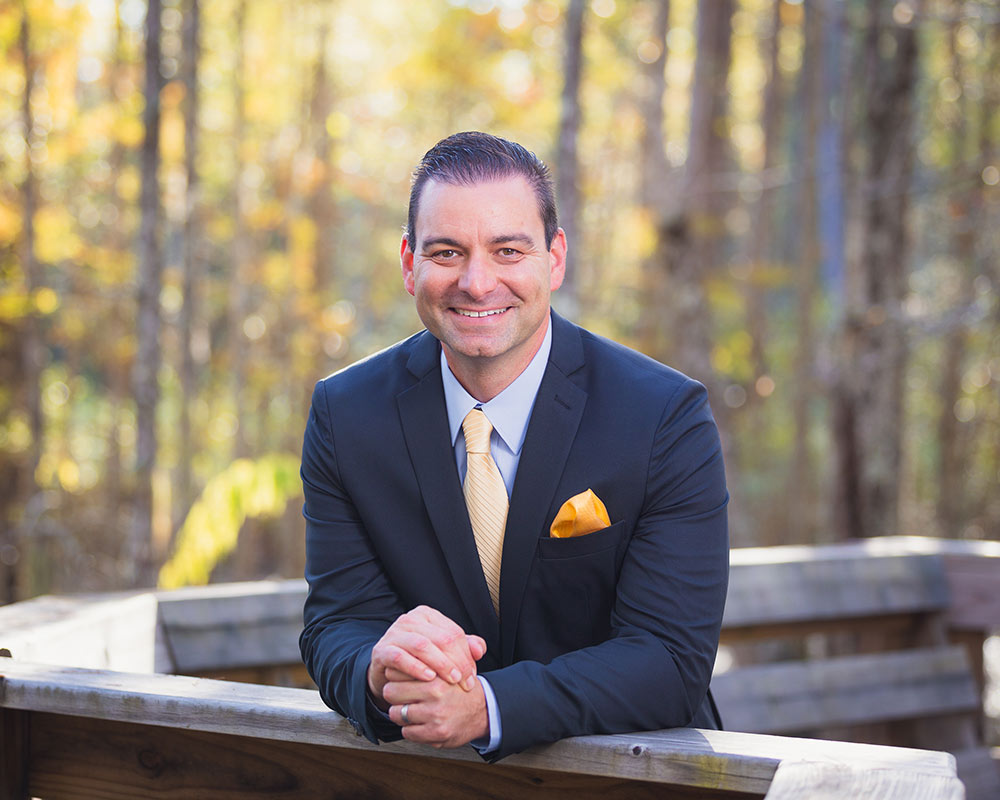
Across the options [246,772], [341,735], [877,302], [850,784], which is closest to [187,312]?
[877,302]

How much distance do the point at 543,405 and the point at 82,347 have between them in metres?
13.4

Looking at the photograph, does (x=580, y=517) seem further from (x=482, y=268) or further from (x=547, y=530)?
(x=482, y=268)

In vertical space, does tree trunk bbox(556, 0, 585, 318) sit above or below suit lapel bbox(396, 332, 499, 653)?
above

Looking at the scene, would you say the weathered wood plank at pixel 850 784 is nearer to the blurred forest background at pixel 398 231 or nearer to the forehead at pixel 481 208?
the forehead at pixel 481 208

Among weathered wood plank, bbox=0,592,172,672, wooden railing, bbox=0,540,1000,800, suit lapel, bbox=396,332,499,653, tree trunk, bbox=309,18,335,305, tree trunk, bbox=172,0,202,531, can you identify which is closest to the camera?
wooden railing, bbox=0,540,1000,800

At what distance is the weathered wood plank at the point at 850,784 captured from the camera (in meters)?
1.28

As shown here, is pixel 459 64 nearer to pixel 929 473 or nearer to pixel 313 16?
pixel 313 16

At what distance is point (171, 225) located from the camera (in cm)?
1755

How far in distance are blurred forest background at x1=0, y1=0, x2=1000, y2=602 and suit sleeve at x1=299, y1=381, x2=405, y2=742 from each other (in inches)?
136

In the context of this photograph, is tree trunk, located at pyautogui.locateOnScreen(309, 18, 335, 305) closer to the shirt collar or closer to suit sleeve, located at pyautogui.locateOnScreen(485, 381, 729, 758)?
the shirt collar

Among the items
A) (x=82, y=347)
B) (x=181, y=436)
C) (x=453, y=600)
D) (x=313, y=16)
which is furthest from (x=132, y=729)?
(x=313, y=16)

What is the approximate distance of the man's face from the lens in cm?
190

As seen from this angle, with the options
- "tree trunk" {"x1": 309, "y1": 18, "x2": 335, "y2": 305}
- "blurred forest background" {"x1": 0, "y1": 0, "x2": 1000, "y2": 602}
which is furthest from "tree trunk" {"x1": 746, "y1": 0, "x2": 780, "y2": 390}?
"tree trunk" {"x1": 309, "y1": 18, "x2": 335, "y2": 305}

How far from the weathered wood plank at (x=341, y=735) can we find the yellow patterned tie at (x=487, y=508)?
388 mm
